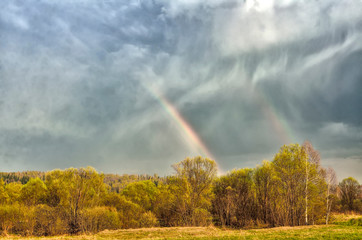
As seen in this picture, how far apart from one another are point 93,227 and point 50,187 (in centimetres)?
1475

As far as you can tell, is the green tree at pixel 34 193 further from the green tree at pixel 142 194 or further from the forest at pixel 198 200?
the green tree at pixel 142 194

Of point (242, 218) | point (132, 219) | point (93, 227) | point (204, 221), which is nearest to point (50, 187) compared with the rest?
point (93, 227)

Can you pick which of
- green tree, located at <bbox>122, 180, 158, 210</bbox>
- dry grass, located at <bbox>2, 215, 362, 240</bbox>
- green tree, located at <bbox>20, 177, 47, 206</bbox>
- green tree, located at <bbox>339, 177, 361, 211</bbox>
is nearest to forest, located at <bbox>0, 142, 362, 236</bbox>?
green tree, located at <bbox>20, 177, 47, 206</bbox>

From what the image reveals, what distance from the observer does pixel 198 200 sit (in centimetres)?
4675

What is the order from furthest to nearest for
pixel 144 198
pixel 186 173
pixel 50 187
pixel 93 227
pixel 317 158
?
pixel 144 198, pixel 50 187, pixel 186 173, pixel 93 227, pixel 317 158

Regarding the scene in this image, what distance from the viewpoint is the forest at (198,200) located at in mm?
39844

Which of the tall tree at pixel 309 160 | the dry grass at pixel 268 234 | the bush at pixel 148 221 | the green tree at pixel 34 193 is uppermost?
the tall tree at pixel 309 160

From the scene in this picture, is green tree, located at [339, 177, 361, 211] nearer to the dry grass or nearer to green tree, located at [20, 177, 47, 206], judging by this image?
the dry grass


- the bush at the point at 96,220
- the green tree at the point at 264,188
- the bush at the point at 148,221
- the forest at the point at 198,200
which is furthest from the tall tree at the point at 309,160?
the bush at the point at 96,220

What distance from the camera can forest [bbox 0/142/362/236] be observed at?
3984 centimetres

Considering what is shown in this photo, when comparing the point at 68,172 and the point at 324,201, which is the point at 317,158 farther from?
the point at 68,172

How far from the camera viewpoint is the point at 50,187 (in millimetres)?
51500

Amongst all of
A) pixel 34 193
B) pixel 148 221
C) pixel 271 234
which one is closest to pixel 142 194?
pixel 148 221

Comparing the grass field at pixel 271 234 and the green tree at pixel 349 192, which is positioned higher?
the green tree at pixel 349 192
